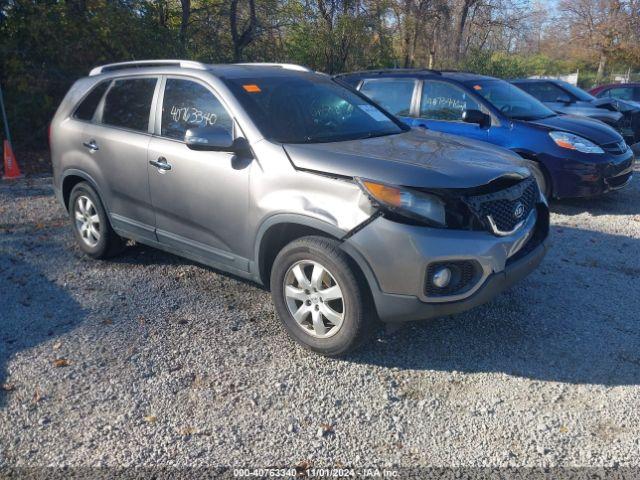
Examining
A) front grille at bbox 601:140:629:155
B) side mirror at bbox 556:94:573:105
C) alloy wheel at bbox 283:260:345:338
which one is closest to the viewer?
alloy wheel at bbox 283:260:345:338

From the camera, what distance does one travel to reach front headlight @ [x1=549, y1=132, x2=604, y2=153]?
7.07 metres

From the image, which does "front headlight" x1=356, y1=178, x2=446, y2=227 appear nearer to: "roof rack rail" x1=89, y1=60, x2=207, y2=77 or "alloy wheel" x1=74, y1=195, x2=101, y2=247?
"roof rack rail" x1=89, y1=60, x2=207, y2=77

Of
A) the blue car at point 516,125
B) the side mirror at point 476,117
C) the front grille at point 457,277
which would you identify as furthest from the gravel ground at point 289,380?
the side mirror at point 476,117

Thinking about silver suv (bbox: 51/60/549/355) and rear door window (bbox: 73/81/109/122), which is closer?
silver suv (bbox: 51/60/549/355)

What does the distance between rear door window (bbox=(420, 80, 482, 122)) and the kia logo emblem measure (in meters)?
3.87

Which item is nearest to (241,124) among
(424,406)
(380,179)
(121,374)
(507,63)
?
(380,179)

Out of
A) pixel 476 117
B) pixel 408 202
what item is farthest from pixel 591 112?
pixel 408 202

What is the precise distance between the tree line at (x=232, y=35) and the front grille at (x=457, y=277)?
10.2 m

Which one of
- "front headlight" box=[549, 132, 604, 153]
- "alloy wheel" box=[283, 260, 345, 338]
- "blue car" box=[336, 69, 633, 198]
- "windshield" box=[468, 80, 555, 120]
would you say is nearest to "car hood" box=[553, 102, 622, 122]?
"windshield" box=[468, 80, 555, 120]

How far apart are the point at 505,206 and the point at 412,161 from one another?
66cm

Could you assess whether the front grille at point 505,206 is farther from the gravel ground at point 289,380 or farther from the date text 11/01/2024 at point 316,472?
the date text 11/01/2024 at point 316,472

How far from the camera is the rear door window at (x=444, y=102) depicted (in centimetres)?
758

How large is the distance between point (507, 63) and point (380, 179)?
23.2 m

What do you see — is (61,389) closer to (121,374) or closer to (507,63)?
(121,374)
